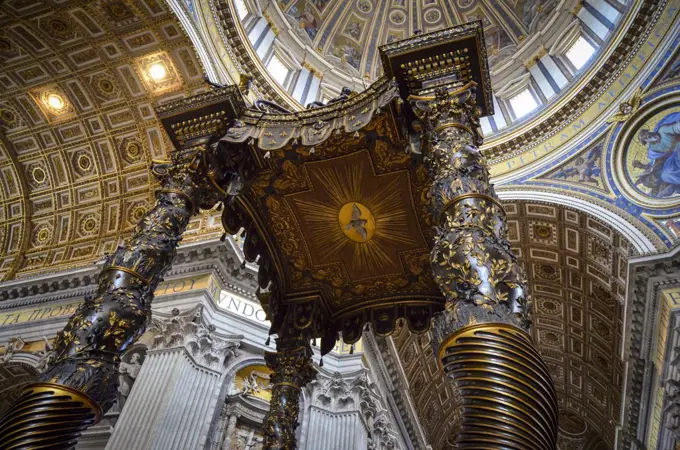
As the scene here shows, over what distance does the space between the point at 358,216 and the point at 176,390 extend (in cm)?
472

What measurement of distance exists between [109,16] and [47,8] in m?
1.07

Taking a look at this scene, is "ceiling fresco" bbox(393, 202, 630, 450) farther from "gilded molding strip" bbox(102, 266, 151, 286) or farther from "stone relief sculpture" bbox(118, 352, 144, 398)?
"gilded molding strip" bbox(102, 266, 151, 286)

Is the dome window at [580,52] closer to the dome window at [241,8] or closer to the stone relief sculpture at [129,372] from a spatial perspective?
the dome window at [241,8]

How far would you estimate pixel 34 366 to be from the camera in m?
9.91

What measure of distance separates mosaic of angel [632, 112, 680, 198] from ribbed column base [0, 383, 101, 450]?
457 inches

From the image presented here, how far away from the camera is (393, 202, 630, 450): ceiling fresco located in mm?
12375

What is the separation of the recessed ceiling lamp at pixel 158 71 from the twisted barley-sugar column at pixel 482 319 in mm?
8691

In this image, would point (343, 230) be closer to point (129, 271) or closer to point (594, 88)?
point (129, 271)

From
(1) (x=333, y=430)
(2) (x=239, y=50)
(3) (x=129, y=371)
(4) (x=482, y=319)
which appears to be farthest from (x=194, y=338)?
(4) (x=482, y=319)

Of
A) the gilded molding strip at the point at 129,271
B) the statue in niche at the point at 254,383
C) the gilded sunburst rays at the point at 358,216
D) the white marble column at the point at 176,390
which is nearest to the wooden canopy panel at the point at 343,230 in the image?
the gilded sunburst rays at the point at 358,216

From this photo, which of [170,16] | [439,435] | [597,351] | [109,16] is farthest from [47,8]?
[439,435]

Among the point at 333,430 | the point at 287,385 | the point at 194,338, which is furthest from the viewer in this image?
the point at 333,430

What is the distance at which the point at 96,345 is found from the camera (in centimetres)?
337

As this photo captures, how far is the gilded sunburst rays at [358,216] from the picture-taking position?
5.39 m
